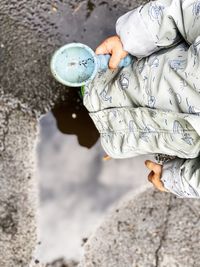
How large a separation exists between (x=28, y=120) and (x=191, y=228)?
2.52 feet

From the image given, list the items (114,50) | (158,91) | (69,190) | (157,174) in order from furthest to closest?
(69,190), (157,174), (114,50), (158,91)

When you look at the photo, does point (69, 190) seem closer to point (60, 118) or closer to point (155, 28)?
point (60, 118)

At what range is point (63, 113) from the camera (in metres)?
1.97

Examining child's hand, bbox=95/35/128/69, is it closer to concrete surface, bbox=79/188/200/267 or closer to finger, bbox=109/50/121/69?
finger, bbox=109/50/121/69

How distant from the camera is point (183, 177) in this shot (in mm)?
1529

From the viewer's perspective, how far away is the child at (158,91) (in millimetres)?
1370

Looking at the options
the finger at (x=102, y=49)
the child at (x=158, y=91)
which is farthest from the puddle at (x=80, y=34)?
the finger at (x=102, y=49)

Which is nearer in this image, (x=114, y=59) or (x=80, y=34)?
(x=114, y=59)

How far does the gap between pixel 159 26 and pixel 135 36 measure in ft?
0.25

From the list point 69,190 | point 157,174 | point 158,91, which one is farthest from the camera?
point 69,190

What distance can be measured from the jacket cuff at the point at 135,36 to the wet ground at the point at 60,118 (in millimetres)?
503

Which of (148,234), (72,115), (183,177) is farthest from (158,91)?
(148,234)

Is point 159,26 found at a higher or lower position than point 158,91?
higher

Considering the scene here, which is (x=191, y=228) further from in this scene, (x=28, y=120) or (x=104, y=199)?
(x=28, y=120)
